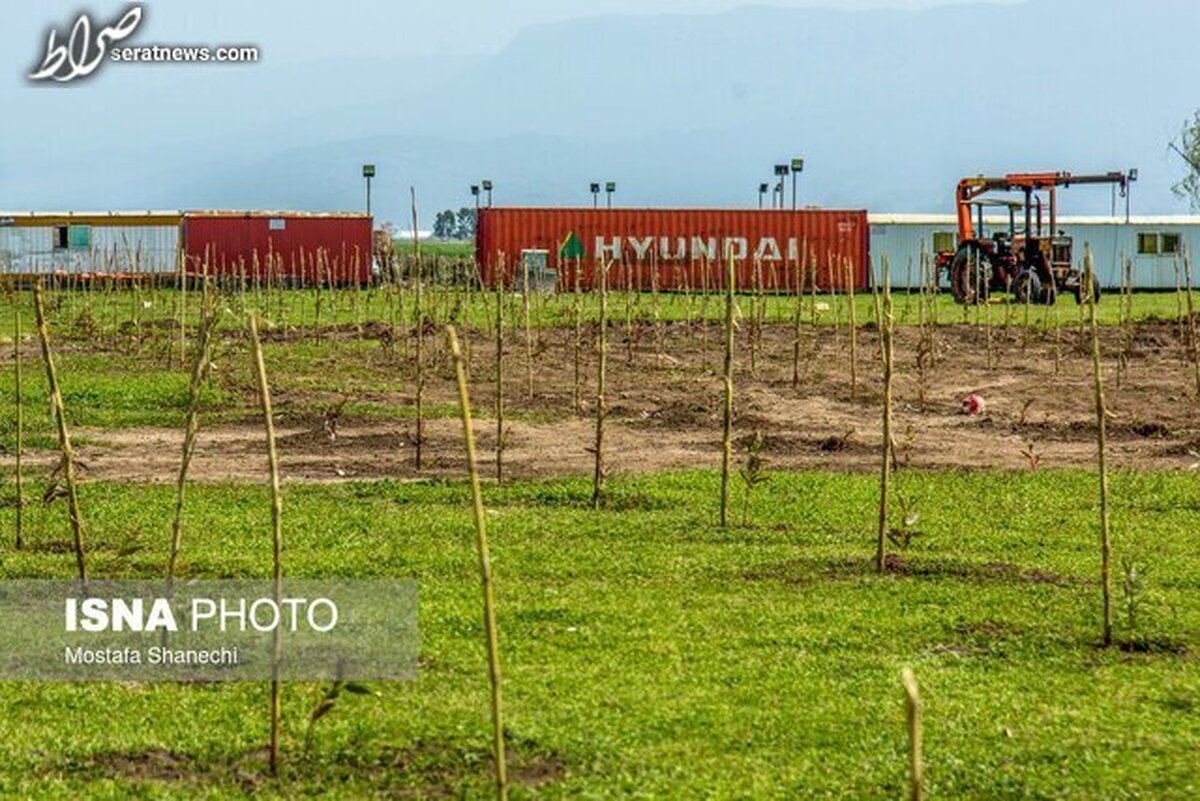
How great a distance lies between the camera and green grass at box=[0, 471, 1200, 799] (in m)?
8.15

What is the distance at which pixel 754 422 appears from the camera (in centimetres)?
2195

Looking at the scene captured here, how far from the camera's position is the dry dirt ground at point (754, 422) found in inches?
734

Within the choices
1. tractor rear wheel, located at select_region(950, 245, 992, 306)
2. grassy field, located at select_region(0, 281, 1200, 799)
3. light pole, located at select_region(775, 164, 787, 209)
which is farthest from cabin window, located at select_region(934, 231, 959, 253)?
grassy field, located at select_region(0, 281, 1200, 799)

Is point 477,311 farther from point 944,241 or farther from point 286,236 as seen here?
point 286,236

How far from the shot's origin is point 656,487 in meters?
16.8

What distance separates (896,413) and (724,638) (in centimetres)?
1325

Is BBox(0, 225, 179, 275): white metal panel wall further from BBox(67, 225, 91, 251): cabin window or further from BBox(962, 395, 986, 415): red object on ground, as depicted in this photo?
BBox(962, 395, 986, 415): red object on ground

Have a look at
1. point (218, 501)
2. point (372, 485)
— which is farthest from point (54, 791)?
point (372, 485)

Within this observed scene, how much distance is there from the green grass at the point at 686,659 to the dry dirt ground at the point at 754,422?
2.53 meters

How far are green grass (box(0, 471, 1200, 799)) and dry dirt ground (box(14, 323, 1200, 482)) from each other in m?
2.53

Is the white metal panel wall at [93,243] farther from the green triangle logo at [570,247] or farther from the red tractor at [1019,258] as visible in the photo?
the red tractor at [1019,258]

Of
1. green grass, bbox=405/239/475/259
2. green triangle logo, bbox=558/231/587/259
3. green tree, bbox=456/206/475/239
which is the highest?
green tree, bbox=456/206/475/239

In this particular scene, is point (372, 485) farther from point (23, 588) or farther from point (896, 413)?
point (896, 413)

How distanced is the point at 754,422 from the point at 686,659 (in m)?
12.0
